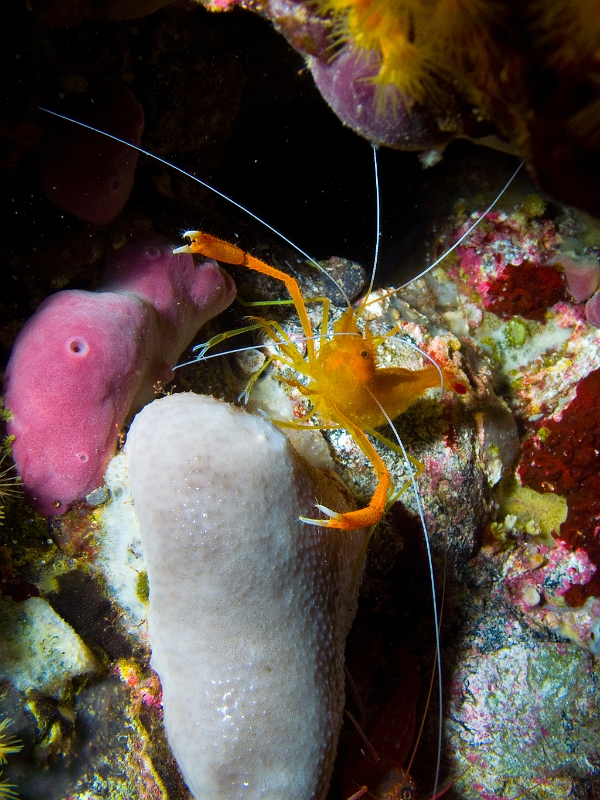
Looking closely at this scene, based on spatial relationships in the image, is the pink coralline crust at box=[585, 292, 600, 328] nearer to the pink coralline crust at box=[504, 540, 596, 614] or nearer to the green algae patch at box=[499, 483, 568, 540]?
the green algae patch at box=[499, 483, 568, 540]

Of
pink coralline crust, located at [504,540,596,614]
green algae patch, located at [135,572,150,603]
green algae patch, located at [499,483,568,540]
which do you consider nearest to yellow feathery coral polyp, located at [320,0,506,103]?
green algae patch, located at [135,572,150,603]

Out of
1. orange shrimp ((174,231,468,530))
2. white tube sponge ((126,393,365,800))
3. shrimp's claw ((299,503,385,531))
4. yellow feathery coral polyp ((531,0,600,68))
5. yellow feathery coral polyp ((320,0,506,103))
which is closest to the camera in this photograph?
yellow feathery coral polyp ((531,0,600,68))

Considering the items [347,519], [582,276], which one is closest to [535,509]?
[582,276]

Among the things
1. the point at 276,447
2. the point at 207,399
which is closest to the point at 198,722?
the point at 276,447

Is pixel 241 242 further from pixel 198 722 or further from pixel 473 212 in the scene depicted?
pixel 198 722

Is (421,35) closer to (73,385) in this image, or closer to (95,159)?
(95,159)

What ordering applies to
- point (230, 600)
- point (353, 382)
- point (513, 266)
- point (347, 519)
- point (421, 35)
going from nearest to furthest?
point (421, 35) < point (230, 600) < point (347, 519) < point (353, 382) < point (513, 266)

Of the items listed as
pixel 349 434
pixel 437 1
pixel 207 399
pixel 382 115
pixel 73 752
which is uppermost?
pixel 437 1
